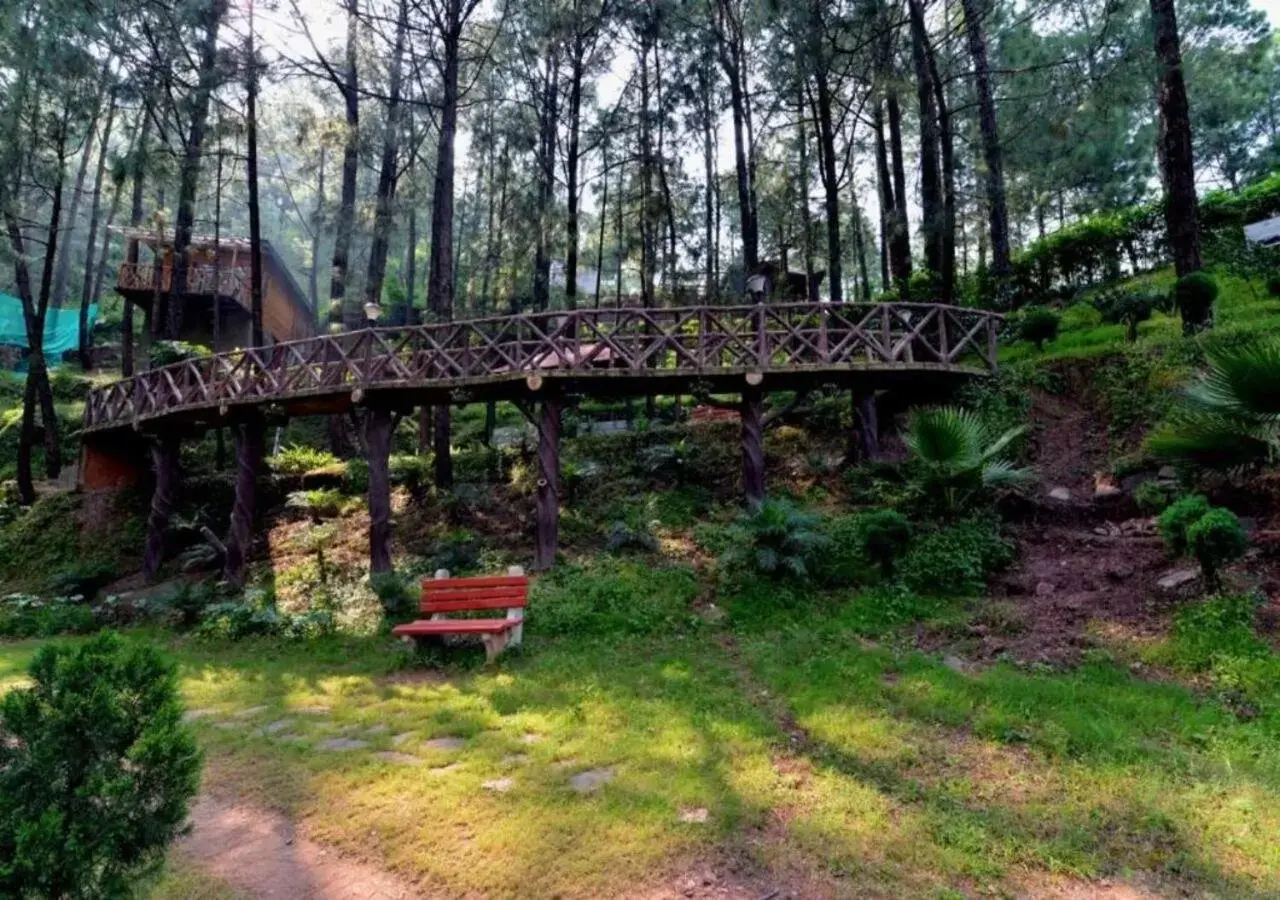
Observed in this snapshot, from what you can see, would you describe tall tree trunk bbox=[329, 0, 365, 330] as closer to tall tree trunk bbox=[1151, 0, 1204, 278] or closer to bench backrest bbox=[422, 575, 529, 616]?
bench backrest bbox=[422, 575, 529, 616]

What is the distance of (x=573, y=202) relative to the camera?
62.3 ft

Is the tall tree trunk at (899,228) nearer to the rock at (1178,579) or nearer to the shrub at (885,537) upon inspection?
the shrub at (885,537)

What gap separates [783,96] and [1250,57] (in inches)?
376

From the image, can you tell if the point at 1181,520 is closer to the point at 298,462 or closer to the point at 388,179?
the point at 298,462

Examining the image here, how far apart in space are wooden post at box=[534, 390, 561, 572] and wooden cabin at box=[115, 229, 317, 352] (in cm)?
1574

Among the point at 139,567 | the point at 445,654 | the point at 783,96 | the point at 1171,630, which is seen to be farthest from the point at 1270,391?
the point at 139,567

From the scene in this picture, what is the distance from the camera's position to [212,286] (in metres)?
23.6

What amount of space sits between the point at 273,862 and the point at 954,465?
318 inches

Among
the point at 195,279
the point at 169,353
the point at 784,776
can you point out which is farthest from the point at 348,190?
the point at 784,776

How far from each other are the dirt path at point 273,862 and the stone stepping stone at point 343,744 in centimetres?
96

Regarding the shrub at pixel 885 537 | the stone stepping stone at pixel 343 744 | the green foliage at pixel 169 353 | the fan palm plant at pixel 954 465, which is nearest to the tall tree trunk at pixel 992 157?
the fan palm plant at pixel 954 465

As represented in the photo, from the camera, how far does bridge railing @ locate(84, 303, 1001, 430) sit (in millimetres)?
10789

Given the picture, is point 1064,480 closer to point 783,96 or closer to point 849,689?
point 849,689

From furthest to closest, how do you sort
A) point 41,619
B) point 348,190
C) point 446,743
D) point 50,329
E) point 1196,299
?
point 50,329
point 348,190
point 41,619
point 1196,299
point 446,743
